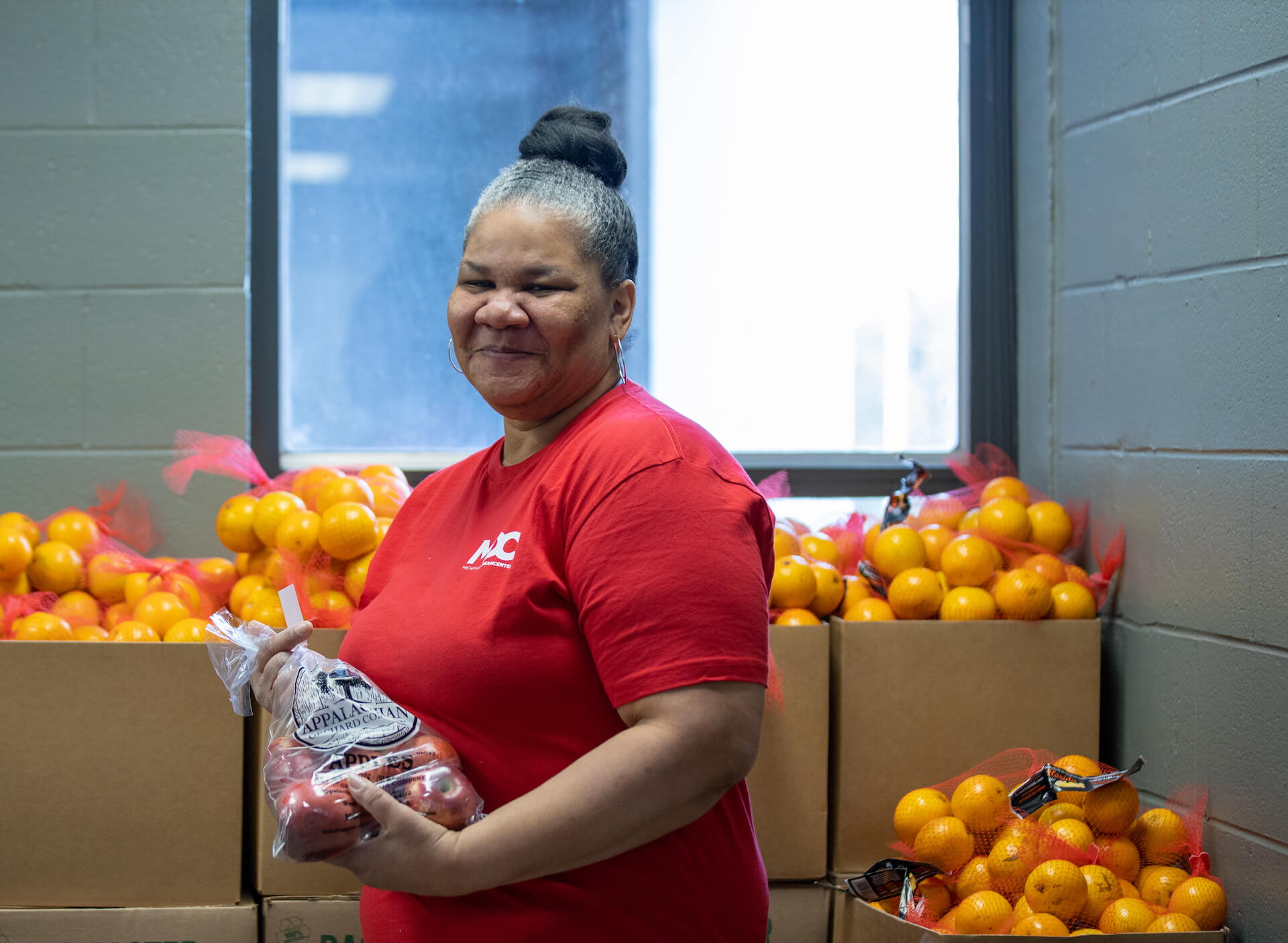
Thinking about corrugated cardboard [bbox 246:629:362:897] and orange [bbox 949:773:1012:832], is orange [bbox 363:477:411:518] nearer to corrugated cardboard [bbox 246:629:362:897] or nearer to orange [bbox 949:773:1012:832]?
corrugated cardboard [bbox 246:629:362:897]

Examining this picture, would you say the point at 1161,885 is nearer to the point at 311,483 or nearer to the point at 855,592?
the point at 855,592

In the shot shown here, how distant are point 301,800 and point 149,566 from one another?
1.26 metres

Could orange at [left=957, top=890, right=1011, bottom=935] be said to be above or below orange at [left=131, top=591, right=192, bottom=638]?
below

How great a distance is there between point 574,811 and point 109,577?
1.43m

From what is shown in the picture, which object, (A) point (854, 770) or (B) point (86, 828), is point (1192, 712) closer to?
(A) point (854, 770)

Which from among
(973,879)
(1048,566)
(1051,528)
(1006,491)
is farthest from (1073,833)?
(1006,491)

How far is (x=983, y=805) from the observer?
1.64 metres

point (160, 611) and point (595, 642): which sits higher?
point (595, 642)

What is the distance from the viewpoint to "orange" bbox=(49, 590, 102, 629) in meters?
1.84

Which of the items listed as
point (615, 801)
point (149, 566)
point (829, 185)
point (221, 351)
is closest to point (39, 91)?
point (221, 351)

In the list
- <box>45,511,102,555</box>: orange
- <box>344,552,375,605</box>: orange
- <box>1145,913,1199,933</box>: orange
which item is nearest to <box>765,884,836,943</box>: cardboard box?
→ <box>1145,913,1199,933</box>: orange

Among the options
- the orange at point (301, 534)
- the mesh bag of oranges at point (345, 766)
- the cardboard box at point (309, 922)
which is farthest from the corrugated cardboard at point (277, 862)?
the mesh bag of oranges at point (345, 766)

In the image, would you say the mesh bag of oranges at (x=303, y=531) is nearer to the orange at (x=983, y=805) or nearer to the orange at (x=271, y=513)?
the orange at (x=271, y=513)

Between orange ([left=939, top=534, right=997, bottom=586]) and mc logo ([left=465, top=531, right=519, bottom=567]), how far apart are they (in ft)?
3.76
